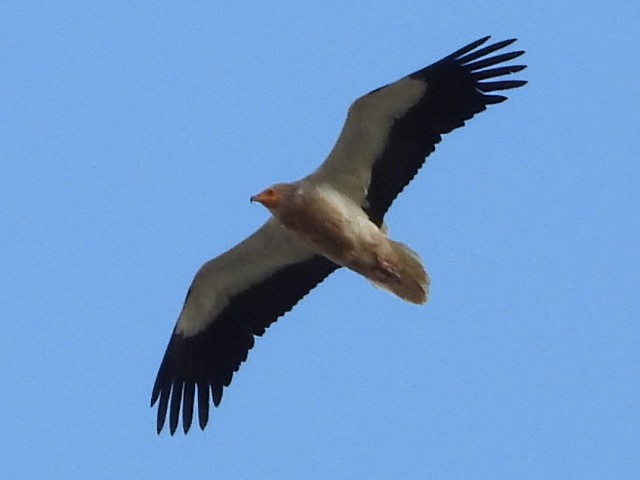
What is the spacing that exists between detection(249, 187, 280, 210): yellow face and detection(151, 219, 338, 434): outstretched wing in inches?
18.6

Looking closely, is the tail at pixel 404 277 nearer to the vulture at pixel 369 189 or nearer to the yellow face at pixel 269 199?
the vulture at pixel 369 189

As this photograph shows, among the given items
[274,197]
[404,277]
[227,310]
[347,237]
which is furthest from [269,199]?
[227,310]

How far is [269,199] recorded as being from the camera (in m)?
11.5

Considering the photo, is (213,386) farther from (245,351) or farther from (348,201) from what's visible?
(348,201)

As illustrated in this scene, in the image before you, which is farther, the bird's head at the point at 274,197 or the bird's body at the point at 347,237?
the bird's head at the point at 274,197

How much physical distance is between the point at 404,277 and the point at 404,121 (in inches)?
43.3

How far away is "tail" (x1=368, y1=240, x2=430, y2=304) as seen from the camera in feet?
37.6

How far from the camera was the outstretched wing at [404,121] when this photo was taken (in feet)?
37.2

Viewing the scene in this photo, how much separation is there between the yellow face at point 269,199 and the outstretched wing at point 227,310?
474 millimetres

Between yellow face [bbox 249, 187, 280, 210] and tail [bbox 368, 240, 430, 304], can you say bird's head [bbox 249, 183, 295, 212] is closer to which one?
yellow face [bbox 249, 187, 280, 210]

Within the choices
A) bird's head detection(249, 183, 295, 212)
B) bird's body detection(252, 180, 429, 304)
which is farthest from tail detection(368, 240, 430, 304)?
bird's head detection(249, 183, 295, 212)

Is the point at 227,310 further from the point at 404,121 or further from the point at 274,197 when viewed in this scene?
the point at 404,121

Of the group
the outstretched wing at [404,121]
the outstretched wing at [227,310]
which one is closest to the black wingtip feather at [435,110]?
the outstretched wing at [404,121]

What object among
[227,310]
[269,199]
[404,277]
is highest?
[269,199]
